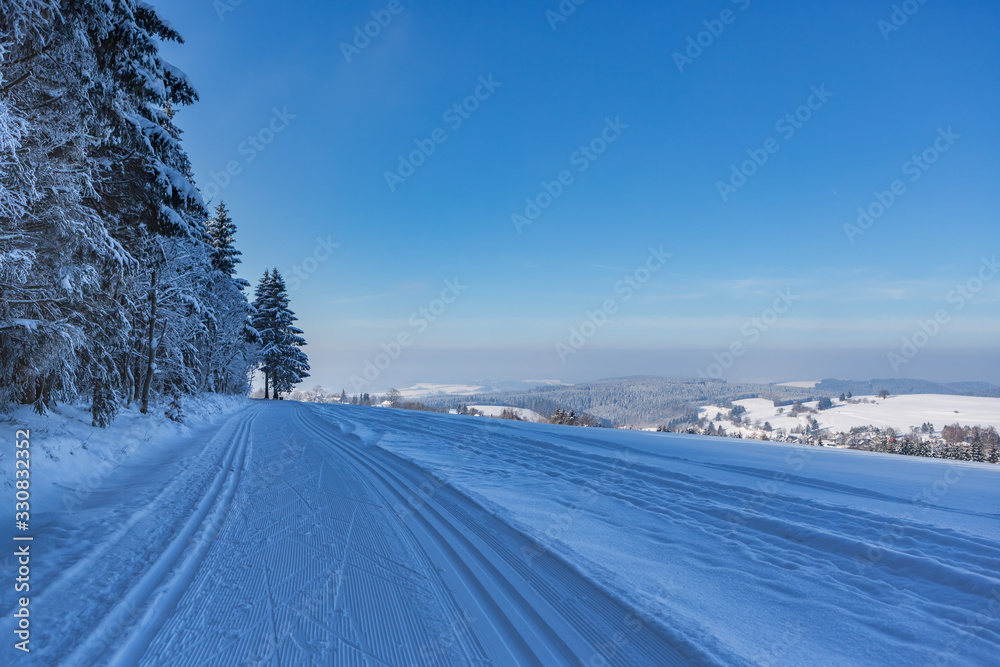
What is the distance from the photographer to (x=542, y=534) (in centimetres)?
412

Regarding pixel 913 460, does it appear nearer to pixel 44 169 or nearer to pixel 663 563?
pixel 663 563

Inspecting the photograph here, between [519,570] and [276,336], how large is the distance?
3935cm

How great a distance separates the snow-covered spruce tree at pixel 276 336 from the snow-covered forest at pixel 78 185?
29.1 meters

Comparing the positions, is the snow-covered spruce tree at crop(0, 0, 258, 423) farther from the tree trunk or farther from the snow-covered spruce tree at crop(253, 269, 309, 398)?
the snow-covered spruce tree at crop(253, 269, 309, 398)

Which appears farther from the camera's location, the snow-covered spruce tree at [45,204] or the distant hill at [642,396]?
the distant hill at [642,396]

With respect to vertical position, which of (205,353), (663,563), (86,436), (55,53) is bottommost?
(663,563)

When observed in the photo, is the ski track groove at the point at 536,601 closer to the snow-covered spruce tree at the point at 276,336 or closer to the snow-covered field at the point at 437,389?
the snow-covered spruce tree at the point at 276,336

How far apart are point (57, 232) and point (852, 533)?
33.2 feet

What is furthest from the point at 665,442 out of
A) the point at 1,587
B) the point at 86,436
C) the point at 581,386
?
the point at 581,386

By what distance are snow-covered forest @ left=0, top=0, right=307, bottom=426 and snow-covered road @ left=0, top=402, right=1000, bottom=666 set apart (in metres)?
2.09

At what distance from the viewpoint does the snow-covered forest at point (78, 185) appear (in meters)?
5.01

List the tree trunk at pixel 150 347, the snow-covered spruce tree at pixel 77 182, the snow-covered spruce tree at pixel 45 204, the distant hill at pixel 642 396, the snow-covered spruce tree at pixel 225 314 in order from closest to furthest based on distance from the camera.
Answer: the snow-covered spruce tree at pixel 45 204 < the snow-covered spruce tree at pixel 77 182 < the tree trunk at pixel 150 347 < the snow-covered spruce tree at pixel 225 314 < the distant hill at pixel 642 396

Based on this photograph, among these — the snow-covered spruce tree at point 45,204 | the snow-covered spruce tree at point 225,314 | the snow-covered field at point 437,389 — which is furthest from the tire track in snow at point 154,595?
the snow-covered field at point 437,389

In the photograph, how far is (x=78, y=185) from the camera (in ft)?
18.9
